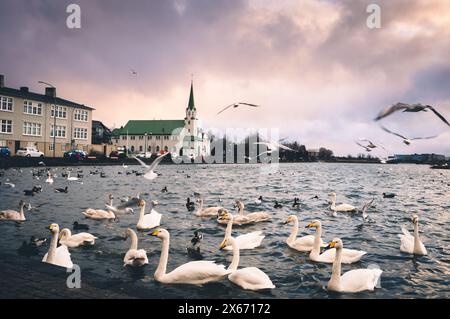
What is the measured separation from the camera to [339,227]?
16.5 meters

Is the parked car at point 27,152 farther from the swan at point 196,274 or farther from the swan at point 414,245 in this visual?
the swan at point 414,245

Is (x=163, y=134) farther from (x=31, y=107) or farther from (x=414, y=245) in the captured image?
(x=414, y=245)

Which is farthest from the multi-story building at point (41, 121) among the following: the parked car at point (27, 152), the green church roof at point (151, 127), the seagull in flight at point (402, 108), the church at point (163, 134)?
the green church roof at point (151, 127)

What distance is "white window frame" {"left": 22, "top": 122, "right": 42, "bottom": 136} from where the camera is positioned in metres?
62.0

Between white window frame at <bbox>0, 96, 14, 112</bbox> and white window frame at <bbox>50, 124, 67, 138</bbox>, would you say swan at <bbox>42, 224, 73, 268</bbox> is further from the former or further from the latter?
white window frame at <bbox>50, 124, 67, 138</bbox>

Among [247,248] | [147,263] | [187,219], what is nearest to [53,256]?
[147,263]

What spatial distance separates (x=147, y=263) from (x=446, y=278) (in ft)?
26.3

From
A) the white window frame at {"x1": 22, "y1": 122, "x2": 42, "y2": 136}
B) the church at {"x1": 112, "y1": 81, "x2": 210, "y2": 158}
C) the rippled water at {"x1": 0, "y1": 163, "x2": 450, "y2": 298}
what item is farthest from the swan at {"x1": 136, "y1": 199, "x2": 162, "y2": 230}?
the church at {"x1": 112, "y1": 81, "x2": 210, "y2": 158}

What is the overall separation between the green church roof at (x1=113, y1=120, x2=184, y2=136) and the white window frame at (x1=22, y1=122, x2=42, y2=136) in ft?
324

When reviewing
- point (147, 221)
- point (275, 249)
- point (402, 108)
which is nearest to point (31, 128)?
point (147, 221)

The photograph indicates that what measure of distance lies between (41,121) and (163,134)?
98443 mm

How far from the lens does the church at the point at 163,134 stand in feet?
536

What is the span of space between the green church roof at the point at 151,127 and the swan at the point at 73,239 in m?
154
